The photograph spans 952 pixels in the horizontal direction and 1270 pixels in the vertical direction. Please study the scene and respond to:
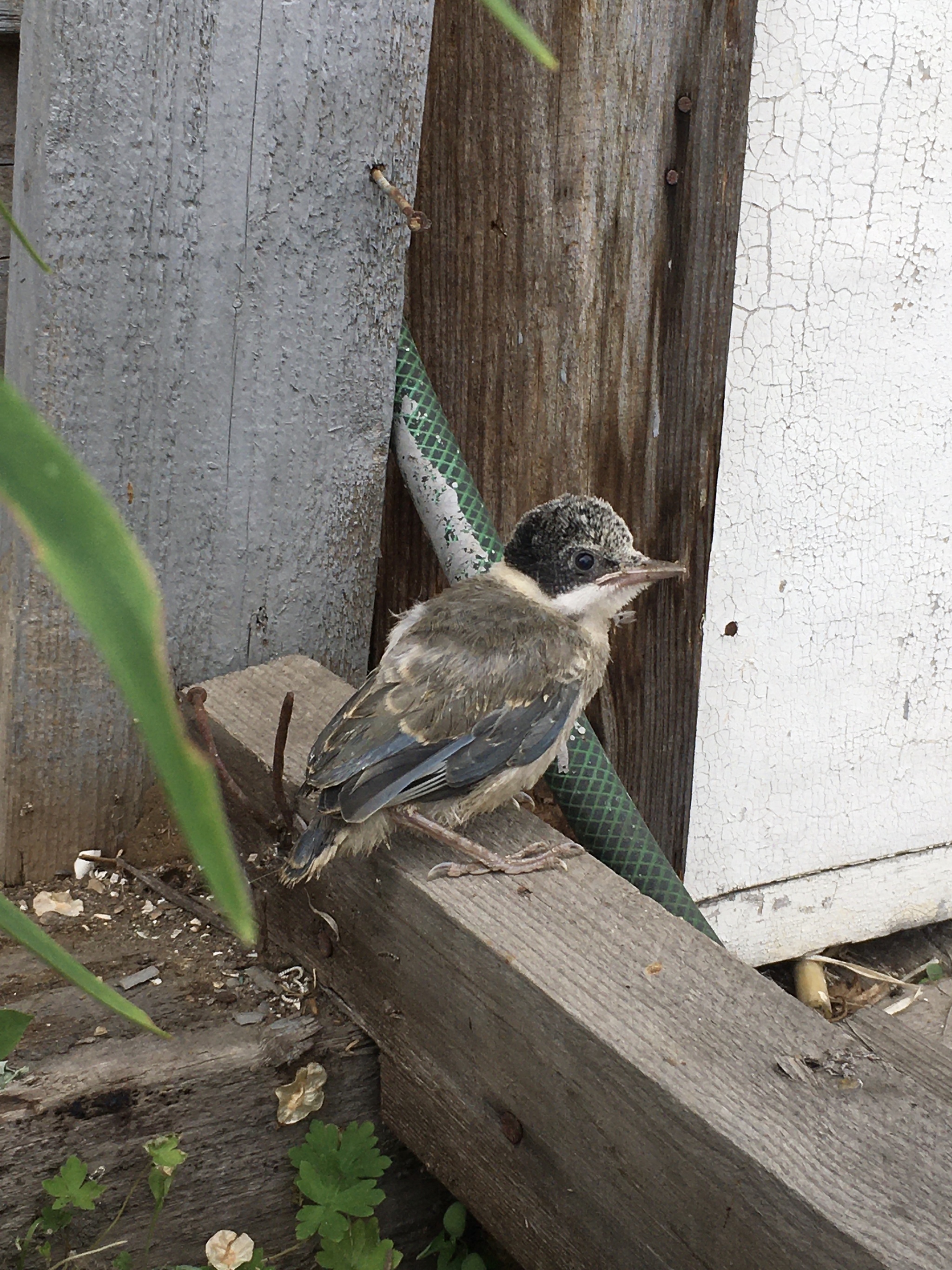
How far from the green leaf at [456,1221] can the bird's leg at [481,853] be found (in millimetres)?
615

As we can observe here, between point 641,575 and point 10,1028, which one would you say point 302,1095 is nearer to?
point 10,1028

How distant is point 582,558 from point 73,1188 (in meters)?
1.39

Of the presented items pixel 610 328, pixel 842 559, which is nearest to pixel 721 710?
pixel 842 559

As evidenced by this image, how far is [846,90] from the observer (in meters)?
2.97

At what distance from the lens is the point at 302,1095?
2.05 meters

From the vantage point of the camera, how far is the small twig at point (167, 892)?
241 cm

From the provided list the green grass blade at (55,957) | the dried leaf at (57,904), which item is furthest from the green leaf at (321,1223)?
the green grass blade at (55,957)

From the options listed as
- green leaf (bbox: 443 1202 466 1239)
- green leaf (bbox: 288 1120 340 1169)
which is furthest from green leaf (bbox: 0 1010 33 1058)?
green leaf (bbox: 443 1202 466 1239)

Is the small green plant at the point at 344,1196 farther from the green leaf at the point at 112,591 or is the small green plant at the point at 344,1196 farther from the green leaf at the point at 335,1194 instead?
the green leaf at the point at 112,591

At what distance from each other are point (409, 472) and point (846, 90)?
1.42 meters

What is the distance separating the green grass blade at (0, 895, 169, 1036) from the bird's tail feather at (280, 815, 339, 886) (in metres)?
1.53

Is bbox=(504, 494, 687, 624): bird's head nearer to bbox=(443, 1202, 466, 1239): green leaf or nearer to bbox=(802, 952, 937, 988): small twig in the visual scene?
bbox=(443, 1202, 466, 1239): green leaf

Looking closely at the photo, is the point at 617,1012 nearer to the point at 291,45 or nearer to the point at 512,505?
the point at 512,505

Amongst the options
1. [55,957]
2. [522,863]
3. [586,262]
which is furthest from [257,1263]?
[586,262]
